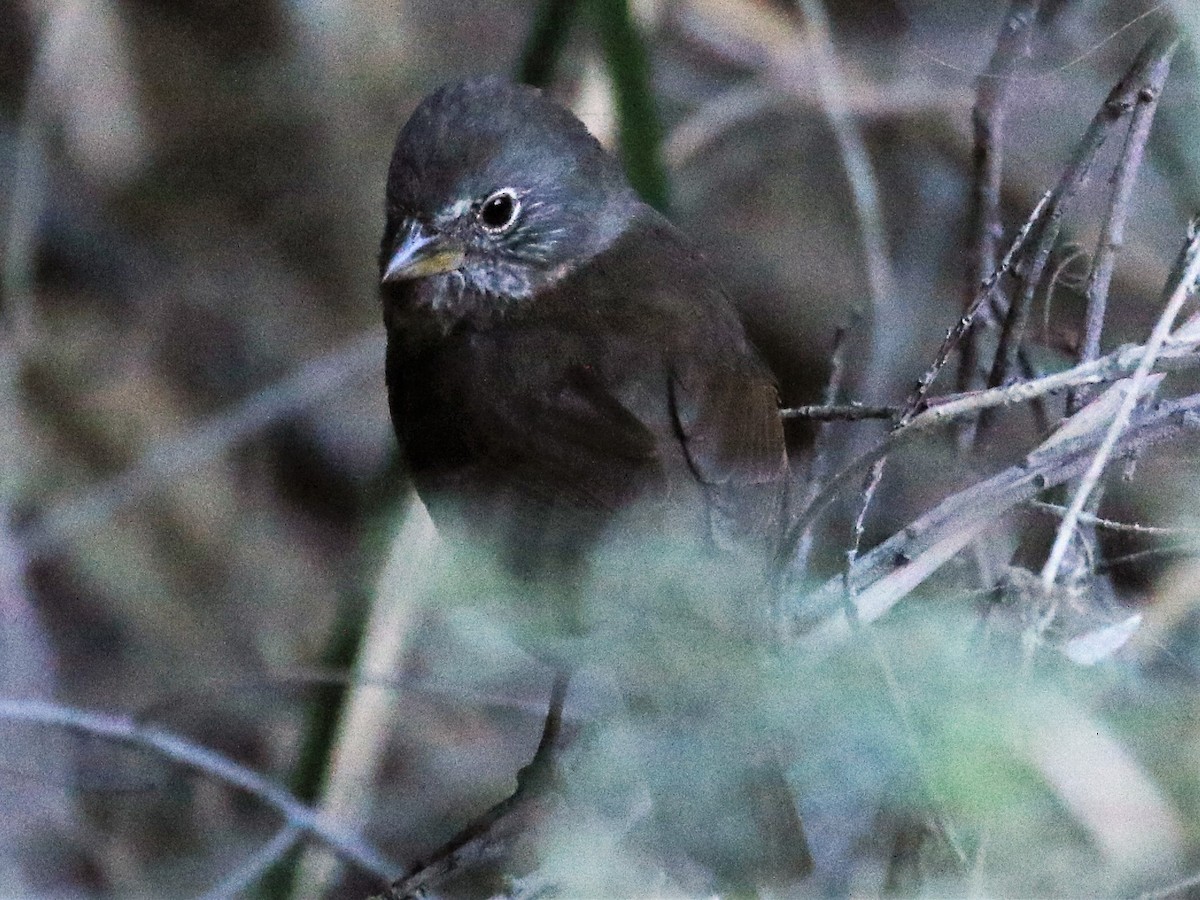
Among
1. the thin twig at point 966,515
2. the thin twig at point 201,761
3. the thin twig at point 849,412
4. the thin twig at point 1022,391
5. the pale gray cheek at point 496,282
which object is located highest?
the pale gray cheek at point 496,282

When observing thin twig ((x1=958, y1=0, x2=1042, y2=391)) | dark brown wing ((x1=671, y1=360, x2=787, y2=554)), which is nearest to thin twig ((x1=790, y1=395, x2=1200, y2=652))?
dark brown wing ((x1=671, y1=360, x2=787, y2=554))

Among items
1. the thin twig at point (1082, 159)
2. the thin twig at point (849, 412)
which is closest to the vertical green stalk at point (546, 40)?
the thin twig at point (849, 412)

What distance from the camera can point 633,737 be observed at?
6.29ft

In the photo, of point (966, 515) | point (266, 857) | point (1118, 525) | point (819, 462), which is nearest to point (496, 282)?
point (819, 462)

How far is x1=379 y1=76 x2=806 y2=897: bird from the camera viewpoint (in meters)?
2.56

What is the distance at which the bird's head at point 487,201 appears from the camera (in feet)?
10.1

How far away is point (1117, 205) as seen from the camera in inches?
90.1

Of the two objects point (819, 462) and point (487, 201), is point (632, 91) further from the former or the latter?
point (819, 462)

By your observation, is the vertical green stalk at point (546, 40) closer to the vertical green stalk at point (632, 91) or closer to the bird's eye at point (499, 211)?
the vertical green stalk at point (632, 91)

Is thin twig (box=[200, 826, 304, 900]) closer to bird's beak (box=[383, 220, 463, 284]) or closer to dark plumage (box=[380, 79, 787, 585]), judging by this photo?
dark plumage (box=[380, 79, 787, 585])

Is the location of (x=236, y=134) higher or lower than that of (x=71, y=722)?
higher

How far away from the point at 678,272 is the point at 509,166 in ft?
1.28

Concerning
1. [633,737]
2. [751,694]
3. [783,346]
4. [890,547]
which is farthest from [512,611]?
[783,346]

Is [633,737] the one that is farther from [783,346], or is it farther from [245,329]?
[245,329]
